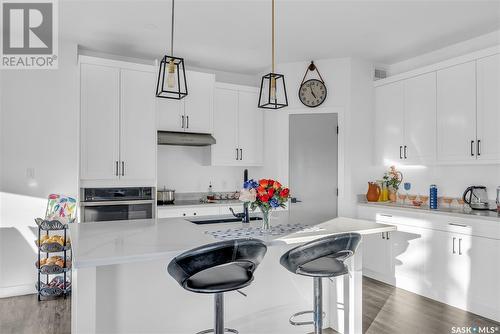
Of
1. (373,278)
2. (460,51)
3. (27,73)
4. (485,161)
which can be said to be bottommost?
(373,278)

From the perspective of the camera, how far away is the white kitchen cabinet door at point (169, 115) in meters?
4.30

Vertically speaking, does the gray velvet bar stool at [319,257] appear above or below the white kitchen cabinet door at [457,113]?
below

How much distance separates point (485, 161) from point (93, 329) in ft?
11.9

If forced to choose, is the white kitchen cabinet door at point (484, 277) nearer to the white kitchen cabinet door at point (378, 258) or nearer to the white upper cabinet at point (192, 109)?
the white kitchen cabinet door at point (378, 258)

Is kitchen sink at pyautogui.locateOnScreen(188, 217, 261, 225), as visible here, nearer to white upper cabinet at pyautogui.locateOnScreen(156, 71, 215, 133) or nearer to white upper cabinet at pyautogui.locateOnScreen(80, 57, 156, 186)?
white upper cabinet at pyautogui.locateOnScreen(80, 57, 156, 186)

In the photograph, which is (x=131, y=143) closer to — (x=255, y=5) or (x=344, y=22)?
(x=255, y=5)

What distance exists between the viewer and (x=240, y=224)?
2.74 m

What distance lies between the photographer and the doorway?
459 cm

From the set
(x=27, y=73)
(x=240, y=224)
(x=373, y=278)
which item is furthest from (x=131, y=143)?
(x=373, y=278)

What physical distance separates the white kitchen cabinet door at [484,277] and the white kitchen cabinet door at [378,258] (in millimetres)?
882

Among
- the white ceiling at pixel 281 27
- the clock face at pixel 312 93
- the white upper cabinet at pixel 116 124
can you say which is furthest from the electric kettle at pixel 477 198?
the white upper cabinet at pixel 116 124

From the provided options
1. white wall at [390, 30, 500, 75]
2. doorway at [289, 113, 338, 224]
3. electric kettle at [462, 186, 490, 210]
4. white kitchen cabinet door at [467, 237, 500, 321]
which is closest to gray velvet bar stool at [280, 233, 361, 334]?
white kitchen cabinet door at [467, 237, 500, 321]

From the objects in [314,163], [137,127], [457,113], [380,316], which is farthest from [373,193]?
[137,127]

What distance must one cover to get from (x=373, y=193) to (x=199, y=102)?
2508 millimetres
